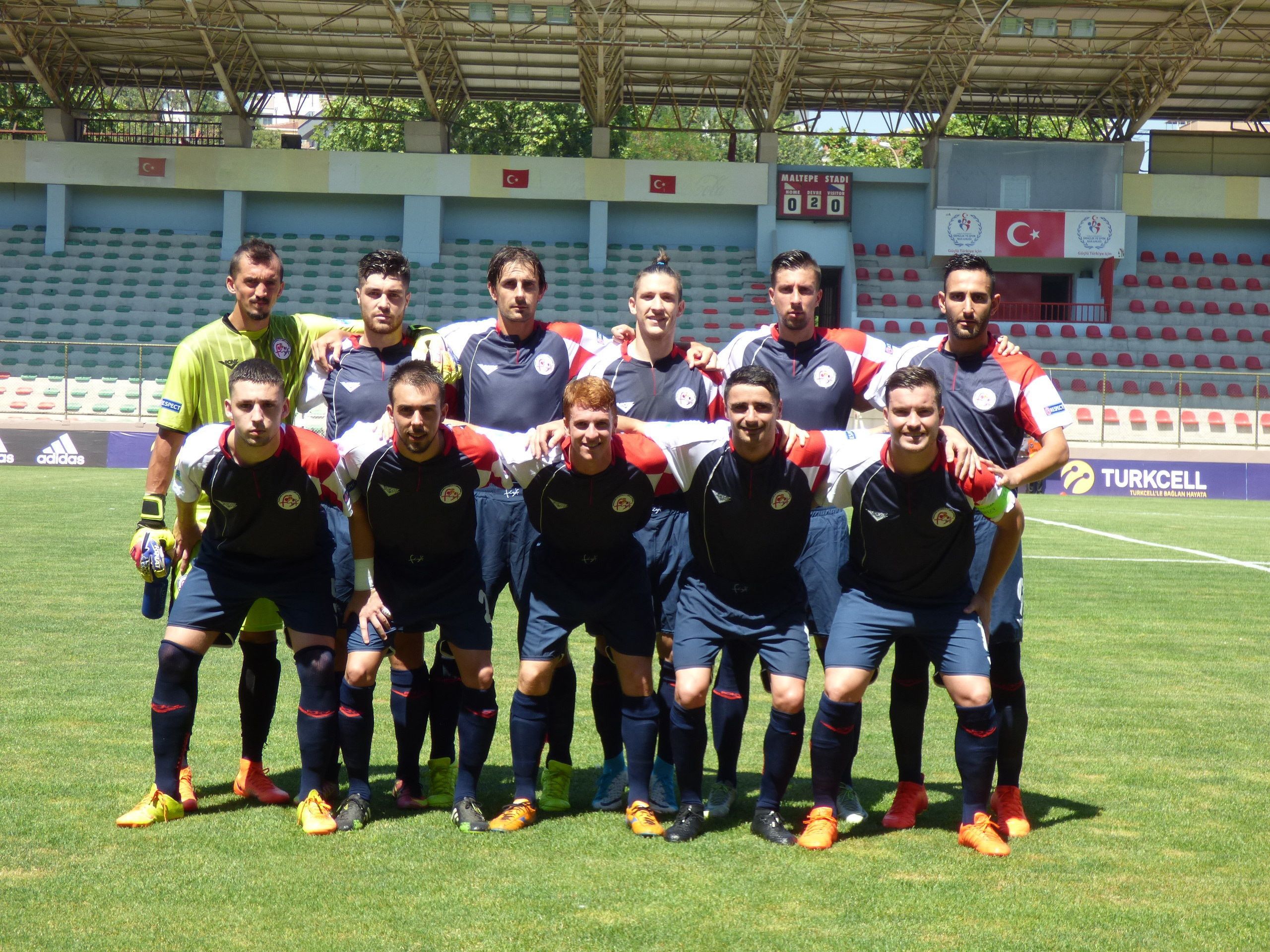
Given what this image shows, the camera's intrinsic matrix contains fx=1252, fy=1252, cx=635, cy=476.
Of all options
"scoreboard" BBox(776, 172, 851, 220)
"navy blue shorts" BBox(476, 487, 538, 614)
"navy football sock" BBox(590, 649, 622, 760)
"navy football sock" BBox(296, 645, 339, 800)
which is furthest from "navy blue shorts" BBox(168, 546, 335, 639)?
"scoreboard" BBox(776, 172, 851, 220)

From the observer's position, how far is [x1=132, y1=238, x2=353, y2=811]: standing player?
486 cm

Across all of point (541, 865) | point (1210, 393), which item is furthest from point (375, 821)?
point (1210, 393)

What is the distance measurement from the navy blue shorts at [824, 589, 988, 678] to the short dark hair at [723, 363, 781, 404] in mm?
858

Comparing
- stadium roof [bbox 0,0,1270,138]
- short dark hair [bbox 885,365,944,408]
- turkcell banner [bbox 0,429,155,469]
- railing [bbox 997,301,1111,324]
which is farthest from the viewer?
railing [bbox 997,301,1111,324]

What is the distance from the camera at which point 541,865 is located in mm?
4051

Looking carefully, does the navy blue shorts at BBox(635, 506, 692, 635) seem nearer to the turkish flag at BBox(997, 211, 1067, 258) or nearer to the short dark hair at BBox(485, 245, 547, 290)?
the short dark hair at BBox(485, 245, 547, 290)

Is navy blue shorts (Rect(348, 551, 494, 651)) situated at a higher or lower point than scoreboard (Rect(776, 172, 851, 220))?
lower

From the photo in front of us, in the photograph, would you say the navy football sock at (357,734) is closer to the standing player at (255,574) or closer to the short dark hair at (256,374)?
the standing player at (255,574)

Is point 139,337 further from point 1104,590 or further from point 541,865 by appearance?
point 541,865

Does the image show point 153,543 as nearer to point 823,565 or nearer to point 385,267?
point 385,267

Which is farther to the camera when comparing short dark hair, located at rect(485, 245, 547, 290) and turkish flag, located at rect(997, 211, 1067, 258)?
turkish flag, located at rect(997, 211, 1067, 258)

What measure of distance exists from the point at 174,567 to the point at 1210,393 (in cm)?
2274

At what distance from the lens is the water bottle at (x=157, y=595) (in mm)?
4797

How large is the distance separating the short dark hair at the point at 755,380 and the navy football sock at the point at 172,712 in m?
2.16
